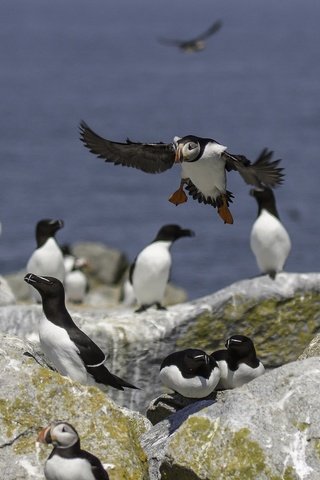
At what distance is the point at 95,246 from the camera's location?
25734 mm

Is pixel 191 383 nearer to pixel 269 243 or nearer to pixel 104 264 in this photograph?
pixel 269 243

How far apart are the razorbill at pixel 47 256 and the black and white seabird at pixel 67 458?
6.24m

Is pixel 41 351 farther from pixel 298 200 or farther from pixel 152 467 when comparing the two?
pixel 298 200

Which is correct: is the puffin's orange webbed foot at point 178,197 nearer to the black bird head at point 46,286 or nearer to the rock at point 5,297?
the black bird head at point 46,286

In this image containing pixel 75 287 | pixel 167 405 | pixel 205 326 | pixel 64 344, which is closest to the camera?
pixel 64 344

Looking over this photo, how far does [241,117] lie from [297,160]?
17.4 m

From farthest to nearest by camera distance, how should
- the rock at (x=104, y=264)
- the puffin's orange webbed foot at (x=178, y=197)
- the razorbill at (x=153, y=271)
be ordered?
the rock at (x=104, y=264) → the razorbill at (x=153, y=271) → the puffin's orange webbed foot at (x=178, y=197)

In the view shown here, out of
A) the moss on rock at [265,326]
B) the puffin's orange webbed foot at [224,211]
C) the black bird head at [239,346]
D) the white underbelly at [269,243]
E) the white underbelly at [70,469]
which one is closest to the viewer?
the white underbelly at [70,469]

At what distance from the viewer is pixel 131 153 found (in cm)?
831

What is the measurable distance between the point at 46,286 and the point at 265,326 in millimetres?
3157

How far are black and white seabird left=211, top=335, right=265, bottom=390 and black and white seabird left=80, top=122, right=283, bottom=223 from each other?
890 mm

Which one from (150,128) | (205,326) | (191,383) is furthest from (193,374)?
(150,128)

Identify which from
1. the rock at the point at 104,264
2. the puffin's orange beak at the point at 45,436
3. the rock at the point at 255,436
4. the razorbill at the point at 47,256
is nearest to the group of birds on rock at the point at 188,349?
the rock at the point at 255,436

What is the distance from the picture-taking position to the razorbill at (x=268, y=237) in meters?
12.2
